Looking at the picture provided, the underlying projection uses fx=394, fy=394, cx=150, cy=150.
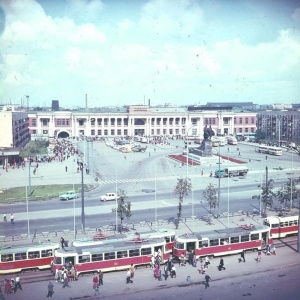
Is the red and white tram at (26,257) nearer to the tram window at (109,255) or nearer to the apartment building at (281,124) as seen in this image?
the tram window at (109,255)

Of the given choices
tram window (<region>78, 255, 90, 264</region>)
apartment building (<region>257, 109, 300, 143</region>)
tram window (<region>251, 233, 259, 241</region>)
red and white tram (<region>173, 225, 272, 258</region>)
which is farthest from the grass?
apartment building (<region>257, 109, 300, 143</region>)

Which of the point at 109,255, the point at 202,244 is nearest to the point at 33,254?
the point at 109,255

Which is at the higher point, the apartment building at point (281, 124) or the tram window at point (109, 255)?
the apartment building at point (281, 124)

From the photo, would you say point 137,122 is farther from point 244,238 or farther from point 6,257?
point 6,257

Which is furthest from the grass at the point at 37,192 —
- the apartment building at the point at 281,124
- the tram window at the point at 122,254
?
the apartment building at the point at 281,124

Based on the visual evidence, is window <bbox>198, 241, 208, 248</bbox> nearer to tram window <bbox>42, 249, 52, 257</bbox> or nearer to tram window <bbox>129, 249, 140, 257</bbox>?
tram window <bbox>129, 249, 140, 257</bbox>

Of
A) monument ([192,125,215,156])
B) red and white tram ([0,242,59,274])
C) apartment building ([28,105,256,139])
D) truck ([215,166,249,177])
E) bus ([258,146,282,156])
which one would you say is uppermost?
apartment building ([28,105,256,139])

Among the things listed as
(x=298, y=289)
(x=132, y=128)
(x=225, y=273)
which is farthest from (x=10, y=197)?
(x=132, y=128)

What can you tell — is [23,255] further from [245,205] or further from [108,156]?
[108,156]
